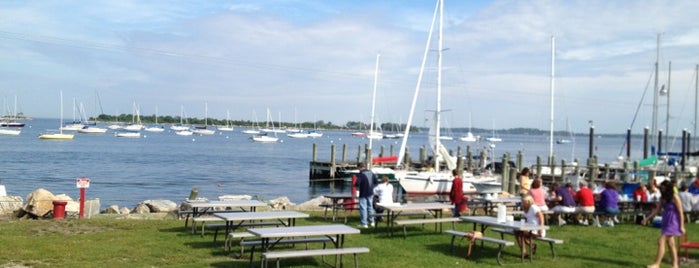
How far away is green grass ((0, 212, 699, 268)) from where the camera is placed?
35.3ft

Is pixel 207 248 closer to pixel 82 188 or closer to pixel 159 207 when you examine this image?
pixel 82 188

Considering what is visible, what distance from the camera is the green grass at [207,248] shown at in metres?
10.8

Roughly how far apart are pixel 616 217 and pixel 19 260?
47.7ft

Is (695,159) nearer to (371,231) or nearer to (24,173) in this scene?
(371,231)

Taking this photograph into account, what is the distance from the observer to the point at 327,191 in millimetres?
42938

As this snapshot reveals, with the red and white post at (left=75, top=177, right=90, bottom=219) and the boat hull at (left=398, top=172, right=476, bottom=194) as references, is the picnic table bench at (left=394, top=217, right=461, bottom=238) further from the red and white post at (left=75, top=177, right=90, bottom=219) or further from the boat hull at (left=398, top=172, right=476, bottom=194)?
the boat hull at (left=398, top=172, right=476, bottom=194)

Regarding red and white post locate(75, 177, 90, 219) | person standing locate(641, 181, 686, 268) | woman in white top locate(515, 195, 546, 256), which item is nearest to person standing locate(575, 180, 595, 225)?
woman in white top locate(515, 195, 546, 256)

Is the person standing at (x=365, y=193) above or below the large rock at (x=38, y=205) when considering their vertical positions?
above

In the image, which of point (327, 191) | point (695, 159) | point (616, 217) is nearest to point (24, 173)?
point (327, 191)

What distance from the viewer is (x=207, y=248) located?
12047mm

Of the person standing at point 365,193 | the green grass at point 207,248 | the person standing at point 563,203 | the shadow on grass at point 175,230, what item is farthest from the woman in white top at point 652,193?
the shadow on grass at point 175,230

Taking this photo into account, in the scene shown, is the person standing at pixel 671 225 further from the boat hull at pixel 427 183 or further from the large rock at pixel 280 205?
the boat hull at pixel 427 183

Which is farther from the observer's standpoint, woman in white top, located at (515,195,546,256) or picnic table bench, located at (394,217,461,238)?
picnic table bench, located at (394,217,461,238)

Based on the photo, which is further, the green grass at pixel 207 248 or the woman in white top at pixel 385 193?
the woman in white top at pixel 385 193
